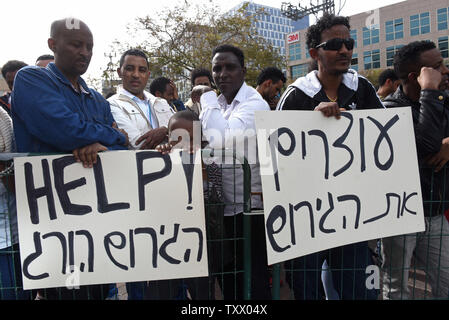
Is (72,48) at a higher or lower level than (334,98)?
higher

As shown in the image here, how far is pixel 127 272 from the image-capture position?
1.73 meters

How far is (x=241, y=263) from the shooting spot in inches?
78.5

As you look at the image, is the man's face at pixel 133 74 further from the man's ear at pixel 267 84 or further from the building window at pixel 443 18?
the building window at pixel 443 18

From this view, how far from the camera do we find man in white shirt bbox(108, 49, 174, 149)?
2.28 m

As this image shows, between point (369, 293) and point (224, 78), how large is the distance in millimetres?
1687

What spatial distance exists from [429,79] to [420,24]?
41.6 meters

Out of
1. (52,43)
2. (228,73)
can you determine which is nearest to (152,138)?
(228,73)

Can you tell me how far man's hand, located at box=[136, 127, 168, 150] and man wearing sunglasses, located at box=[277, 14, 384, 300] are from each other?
0.81 meters

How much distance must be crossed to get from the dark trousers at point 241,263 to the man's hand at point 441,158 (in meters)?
1.07

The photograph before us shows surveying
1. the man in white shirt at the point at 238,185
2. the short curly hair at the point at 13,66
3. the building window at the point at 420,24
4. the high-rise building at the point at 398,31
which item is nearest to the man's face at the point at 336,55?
the man in white shirt at the point at 238,185

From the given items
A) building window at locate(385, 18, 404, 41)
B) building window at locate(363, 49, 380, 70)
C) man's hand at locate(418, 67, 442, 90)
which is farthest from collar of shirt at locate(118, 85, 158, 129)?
building window at locate(385, 18, 404, 41)

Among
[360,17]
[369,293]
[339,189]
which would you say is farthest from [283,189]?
[360,17]

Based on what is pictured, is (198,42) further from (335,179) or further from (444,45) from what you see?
(444,45)
